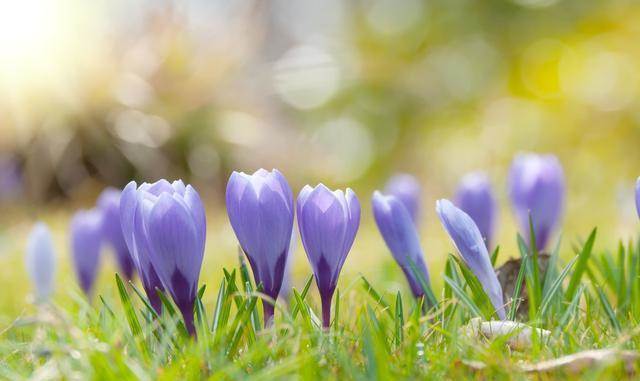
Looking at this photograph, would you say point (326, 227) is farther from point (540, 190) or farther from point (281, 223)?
point (540, 190)

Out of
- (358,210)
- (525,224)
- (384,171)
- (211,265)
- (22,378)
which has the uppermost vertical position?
(358,210)

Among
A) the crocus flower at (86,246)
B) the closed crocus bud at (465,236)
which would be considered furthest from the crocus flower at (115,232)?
the closed crocus bud at (465,236)

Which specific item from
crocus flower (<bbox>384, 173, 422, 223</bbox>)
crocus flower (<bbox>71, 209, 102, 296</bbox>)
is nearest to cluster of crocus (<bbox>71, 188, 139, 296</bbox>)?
crocus flower (<bbox>71, 209, 102, 296</bbox>)

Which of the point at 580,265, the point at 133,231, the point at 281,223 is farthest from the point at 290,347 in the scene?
the point at 580,265

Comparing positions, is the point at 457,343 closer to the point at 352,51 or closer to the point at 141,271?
the point at 141,271

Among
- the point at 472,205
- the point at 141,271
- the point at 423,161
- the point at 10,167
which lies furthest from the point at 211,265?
the point at 423,161

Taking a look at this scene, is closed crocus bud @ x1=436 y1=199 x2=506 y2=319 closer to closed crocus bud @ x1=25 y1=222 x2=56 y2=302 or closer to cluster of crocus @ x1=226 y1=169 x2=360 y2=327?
cluster of crocus @ x1=226 y1=169 x2=360 y2=327
